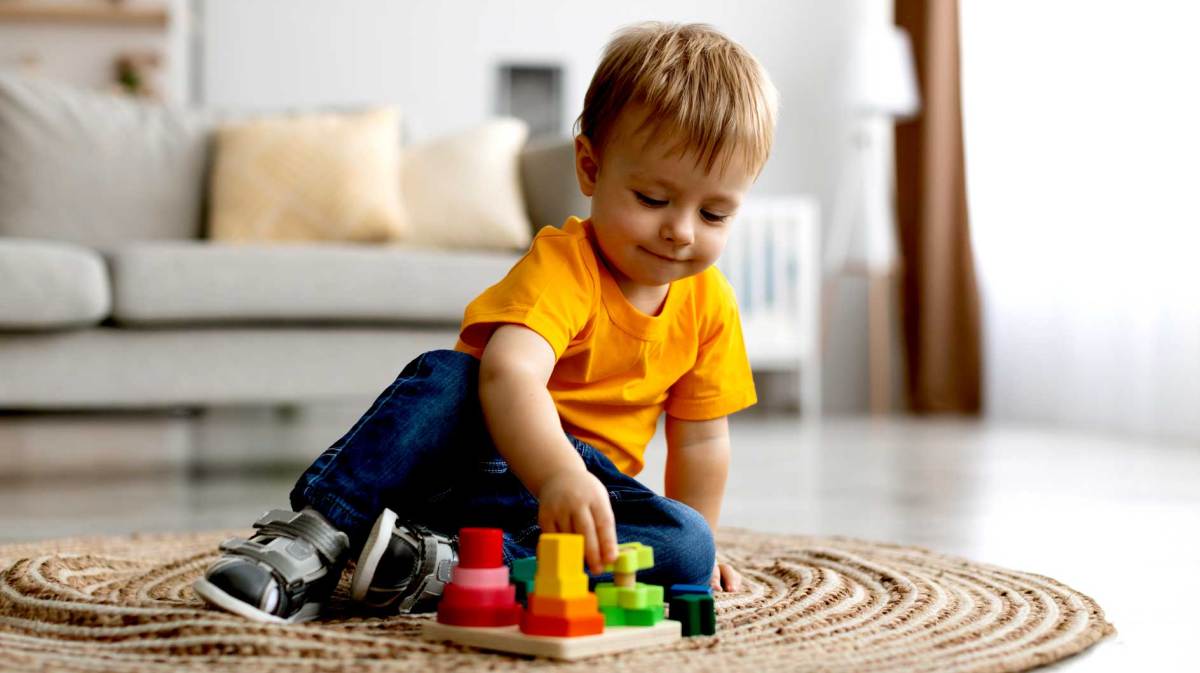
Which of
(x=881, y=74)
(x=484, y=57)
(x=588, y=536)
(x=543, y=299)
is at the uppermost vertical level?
(x=484, y=57)

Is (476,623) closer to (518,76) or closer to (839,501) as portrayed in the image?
(839,501)

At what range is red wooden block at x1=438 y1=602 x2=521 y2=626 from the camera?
801 mm

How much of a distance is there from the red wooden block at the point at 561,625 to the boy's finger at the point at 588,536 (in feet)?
0.11

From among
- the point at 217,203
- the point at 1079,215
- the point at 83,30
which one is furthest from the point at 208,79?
the point at 1079,215

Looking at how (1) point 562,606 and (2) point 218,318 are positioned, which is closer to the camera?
(1) point 562,606

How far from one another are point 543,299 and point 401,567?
0.22 metres

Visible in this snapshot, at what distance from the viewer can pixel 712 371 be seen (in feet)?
3.54

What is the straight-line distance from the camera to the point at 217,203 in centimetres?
258

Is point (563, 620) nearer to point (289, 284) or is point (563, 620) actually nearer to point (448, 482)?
point (448, 482)

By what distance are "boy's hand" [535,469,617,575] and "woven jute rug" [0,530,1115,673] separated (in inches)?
2.5

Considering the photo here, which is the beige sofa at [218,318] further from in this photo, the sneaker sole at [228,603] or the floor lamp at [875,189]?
the floor lamp at [875,189]

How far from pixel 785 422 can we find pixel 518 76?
1434 millimetres

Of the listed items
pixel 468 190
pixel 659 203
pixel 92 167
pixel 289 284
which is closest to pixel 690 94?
pixel 659 203

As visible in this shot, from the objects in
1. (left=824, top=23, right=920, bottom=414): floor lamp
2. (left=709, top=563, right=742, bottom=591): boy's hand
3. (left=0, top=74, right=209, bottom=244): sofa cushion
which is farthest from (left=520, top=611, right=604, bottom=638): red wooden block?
(left=824, top=23, right=920, bottom=414): floor lamp
